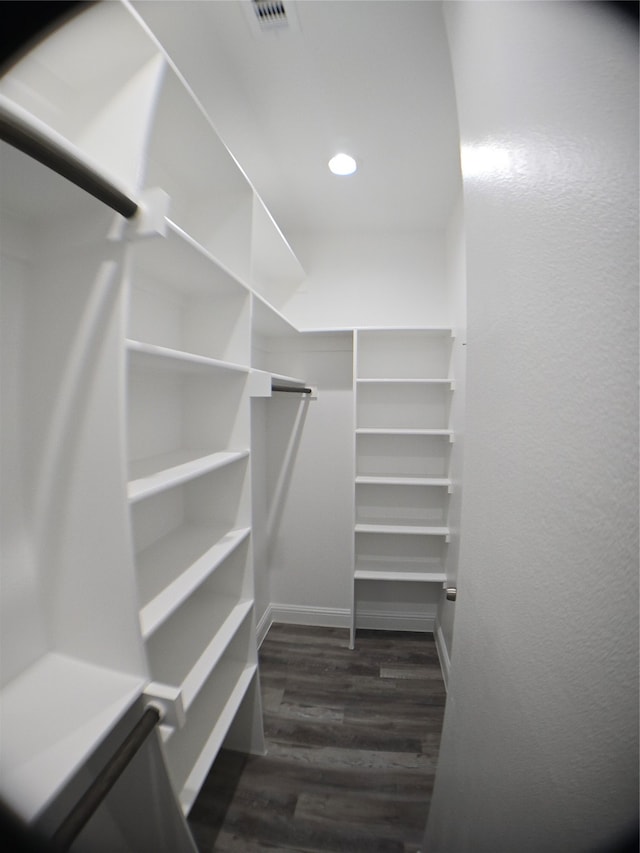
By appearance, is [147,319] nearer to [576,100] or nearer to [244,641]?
[576,100]

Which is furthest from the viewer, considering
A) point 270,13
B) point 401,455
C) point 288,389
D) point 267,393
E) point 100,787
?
point 401,455

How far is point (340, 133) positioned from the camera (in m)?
1.31

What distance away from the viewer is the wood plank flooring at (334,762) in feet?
3.58

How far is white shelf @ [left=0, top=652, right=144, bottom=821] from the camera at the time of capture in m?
0.48

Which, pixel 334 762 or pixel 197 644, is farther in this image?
pixel 334 762

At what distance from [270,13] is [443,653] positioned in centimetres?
303

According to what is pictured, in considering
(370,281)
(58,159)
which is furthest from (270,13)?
(370,281)

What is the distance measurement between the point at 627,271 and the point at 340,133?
5.14 feet

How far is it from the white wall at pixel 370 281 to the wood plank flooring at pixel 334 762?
2282mm

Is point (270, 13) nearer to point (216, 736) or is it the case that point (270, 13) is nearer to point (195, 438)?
point (195, 438)

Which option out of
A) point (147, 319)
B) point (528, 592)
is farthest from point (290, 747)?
point (147, 319)

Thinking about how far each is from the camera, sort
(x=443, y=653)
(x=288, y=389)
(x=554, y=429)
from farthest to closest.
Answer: (x=443, y=653) → (x=288, y=389) → (x=554, y=429)

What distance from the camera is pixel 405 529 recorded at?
193cm

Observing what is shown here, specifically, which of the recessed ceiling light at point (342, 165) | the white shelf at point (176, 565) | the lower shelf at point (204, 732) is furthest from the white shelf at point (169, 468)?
the recessed ceiling light at point (342, 165)
